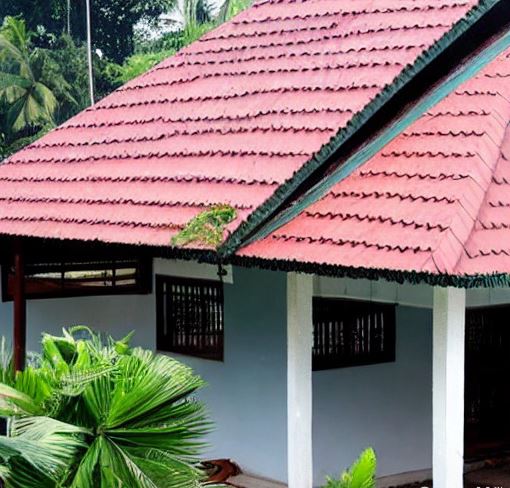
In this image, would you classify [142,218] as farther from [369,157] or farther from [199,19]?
[199,19]

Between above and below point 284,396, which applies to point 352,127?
above

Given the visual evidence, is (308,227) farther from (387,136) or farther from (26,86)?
(26,86)

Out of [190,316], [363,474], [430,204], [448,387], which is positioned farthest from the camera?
[190,316]

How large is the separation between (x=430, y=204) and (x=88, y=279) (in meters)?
4.74

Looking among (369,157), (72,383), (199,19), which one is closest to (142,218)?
(369,157)

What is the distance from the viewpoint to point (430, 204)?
5.64 meters

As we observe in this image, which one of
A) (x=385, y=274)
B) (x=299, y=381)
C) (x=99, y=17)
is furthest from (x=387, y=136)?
(x=99, y=17)

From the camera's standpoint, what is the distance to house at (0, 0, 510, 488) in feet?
18.4

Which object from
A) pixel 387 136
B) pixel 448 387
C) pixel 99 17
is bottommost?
pixel 448 387

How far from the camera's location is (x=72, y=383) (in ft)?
15.0

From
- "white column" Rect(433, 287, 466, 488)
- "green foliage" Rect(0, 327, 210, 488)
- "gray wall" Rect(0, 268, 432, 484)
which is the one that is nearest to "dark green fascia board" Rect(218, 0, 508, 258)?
"white column" Rect(433, 287, 466, 488)

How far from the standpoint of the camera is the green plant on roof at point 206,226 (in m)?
5.98

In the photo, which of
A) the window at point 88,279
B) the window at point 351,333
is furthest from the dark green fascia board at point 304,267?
the window at point 351,333

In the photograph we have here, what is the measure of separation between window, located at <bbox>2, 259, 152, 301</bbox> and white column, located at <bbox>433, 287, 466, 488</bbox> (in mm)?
4310
